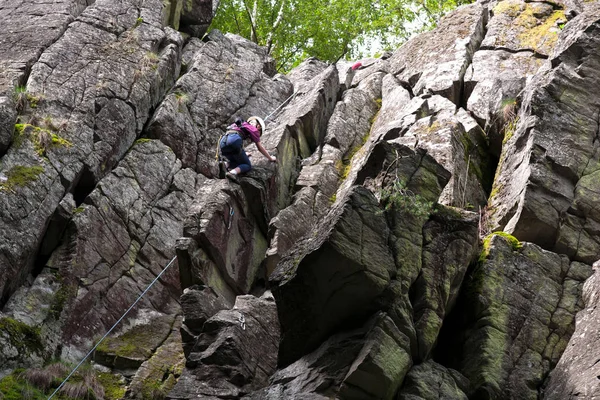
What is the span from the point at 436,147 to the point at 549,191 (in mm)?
3249

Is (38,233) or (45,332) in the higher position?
(38,233)

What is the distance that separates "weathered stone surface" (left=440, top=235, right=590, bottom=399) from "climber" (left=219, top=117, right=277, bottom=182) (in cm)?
662

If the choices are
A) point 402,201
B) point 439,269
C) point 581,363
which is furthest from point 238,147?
point 581,363

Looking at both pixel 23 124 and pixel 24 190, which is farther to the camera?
pixel 23 124

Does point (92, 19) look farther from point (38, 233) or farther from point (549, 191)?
point (549, 191)

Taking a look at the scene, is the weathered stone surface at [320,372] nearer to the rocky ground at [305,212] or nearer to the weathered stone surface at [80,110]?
the rocky ground at [305,212]

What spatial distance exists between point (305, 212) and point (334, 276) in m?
6.55

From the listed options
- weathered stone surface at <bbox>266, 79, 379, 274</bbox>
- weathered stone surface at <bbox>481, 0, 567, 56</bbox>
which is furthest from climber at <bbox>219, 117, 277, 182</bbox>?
weathered stone surface at <bbox>481, 0, 567, 56</bbox>

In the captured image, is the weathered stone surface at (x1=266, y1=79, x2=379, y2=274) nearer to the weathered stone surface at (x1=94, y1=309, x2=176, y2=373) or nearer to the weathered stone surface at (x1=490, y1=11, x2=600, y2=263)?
the weathered stone surface at (x1=94, y1=309, x2=176, y2=373)

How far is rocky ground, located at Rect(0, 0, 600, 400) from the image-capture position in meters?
13.5

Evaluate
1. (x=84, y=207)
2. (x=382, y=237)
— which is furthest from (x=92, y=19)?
(x=382, y=237)

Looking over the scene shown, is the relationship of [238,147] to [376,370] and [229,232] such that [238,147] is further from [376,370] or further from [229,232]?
[376,370]

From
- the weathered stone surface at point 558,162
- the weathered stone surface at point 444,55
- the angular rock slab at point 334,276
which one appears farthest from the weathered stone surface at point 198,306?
the weathered stone surface at point 444,55

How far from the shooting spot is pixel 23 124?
20000mm
